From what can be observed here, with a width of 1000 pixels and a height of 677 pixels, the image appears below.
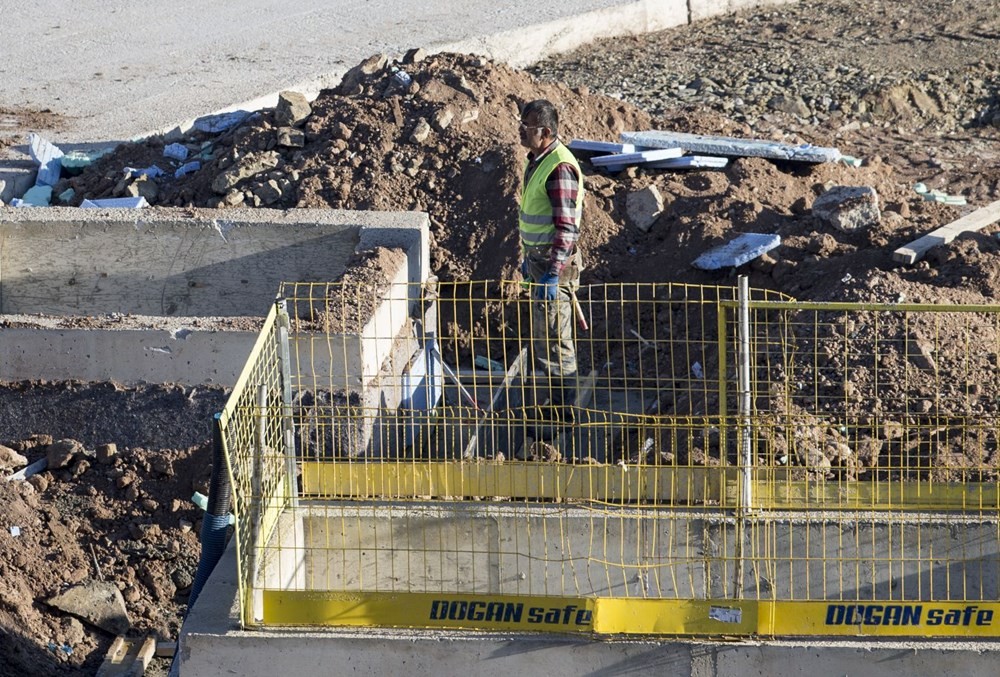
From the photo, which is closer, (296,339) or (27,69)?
(296,339)

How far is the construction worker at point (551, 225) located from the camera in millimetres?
8812

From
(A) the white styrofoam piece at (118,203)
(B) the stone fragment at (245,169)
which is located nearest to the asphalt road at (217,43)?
(A) the white styrofoam piece at (118,203)

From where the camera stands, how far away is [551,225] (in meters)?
9.02

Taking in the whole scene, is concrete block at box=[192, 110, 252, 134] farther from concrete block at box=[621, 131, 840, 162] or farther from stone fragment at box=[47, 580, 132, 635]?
stone fragment at box=[47, 580, 132, 635]

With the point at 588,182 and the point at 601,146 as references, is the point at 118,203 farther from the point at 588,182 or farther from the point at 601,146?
the point at 601,146

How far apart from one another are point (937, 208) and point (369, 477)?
244 inches

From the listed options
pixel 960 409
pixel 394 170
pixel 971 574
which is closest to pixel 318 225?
pixel 394 170

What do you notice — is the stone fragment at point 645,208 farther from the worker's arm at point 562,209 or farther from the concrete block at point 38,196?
the concrete block at point 38,196

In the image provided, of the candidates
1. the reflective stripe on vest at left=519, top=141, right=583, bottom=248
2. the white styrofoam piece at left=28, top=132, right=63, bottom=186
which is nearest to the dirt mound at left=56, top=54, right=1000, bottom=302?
the white styrofoam piece at left=28, top=132, right=63, bottom=186

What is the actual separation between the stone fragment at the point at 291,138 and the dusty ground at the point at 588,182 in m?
0.05

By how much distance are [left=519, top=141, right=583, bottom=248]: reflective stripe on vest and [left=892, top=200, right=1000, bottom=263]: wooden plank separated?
2.51 metres

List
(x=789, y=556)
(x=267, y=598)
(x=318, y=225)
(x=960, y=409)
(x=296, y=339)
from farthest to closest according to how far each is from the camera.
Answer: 1. (x=318, y=225)
2. (x=960, y=409)
3. (x=296, y=339)
4. (x=789, y=556)
5. (x=267, y=598)

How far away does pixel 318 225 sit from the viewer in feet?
33.0

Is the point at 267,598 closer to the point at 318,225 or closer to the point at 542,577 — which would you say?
the point at 542,577
